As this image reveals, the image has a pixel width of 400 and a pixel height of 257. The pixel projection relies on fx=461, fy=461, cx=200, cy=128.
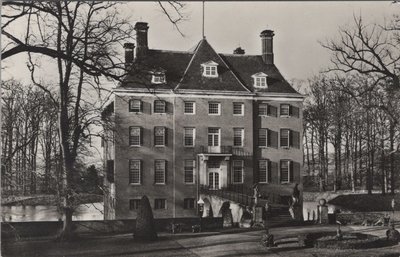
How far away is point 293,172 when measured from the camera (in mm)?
12109

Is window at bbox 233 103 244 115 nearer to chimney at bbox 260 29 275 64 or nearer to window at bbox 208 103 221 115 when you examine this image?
window at bbox 208 103 221 115

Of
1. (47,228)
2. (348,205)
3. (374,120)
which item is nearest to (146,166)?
(47,228)

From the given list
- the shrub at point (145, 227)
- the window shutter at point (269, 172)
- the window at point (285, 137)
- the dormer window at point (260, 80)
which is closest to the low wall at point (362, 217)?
the window shutter at point (269, 172)

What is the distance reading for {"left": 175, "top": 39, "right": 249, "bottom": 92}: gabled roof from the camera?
12.1m

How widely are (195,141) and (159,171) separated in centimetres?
158

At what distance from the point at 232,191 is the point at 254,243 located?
3933mm

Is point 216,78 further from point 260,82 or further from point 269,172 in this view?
point 269,172

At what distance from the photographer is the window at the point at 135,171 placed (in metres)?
11.6

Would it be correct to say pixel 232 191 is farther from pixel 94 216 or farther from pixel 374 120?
pixel 374 120

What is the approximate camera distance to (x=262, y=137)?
42.7 feet

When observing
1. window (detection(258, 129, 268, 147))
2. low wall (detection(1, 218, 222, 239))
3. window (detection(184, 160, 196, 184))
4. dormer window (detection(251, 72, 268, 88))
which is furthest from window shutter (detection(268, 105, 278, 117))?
low wall (detection(1, 218, 222, 239))

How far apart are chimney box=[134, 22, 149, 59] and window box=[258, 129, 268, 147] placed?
15.9ft

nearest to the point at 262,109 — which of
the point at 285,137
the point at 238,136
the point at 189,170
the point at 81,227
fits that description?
the point at 238,136

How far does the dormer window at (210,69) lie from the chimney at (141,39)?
3653 mm
